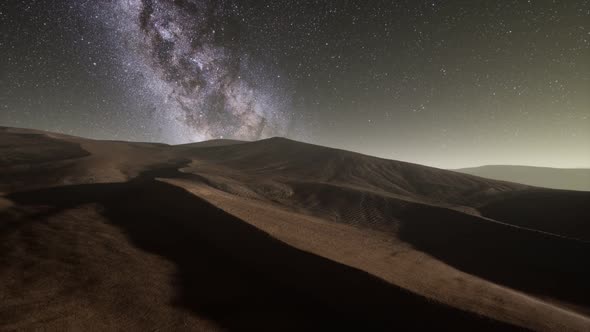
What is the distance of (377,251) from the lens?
7.07 m

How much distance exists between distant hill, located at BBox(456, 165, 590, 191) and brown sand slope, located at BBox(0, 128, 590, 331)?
99815 mm

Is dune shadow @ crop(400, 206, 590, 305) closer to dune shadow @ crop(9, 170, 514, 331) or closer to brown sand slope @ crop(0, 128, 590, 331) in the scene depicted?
brown sand slope @ crop(0, 128, 590, 331)

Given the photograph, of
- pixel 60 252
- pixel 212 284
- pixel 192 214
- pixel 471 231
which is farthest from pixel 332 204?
pixel 60 252

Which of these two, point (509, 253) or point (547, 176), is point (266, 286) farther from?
point (547, 176)

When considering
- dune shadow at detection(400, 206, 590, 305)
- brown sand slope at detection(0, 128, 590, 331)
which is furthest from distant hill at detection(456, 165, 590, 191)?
brown sand slope at detection(0, 128, 590, 331)

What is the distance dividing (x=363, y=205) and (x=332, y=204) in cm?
167

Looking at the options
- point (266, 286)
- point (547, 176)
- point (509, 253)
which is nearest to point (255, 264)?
point (266, 286)

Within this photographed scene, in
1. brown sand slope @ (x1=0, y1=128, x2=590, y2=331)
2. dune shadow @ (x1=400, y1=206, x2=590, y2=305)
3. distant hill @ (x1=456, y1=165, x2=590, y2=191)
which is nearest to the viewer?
brown sand slope @ (x1=0, y1=128, x2=590, y2=331)

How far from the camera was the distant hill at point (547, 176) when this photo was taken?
84688mm

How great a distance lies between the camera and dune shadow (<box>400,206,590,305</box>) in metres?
7.21

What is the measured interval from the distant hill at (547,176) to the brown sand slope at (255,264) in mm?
99815

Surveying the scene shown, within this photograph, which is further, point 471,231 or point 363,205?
point 363,205

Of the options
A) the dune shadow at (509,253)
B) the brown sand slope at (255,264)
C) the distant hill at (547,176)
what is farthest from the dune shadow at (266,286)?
the distant hill at (547,176)

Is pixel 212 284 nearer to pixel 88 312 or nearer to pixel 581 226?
pixel 88 312
